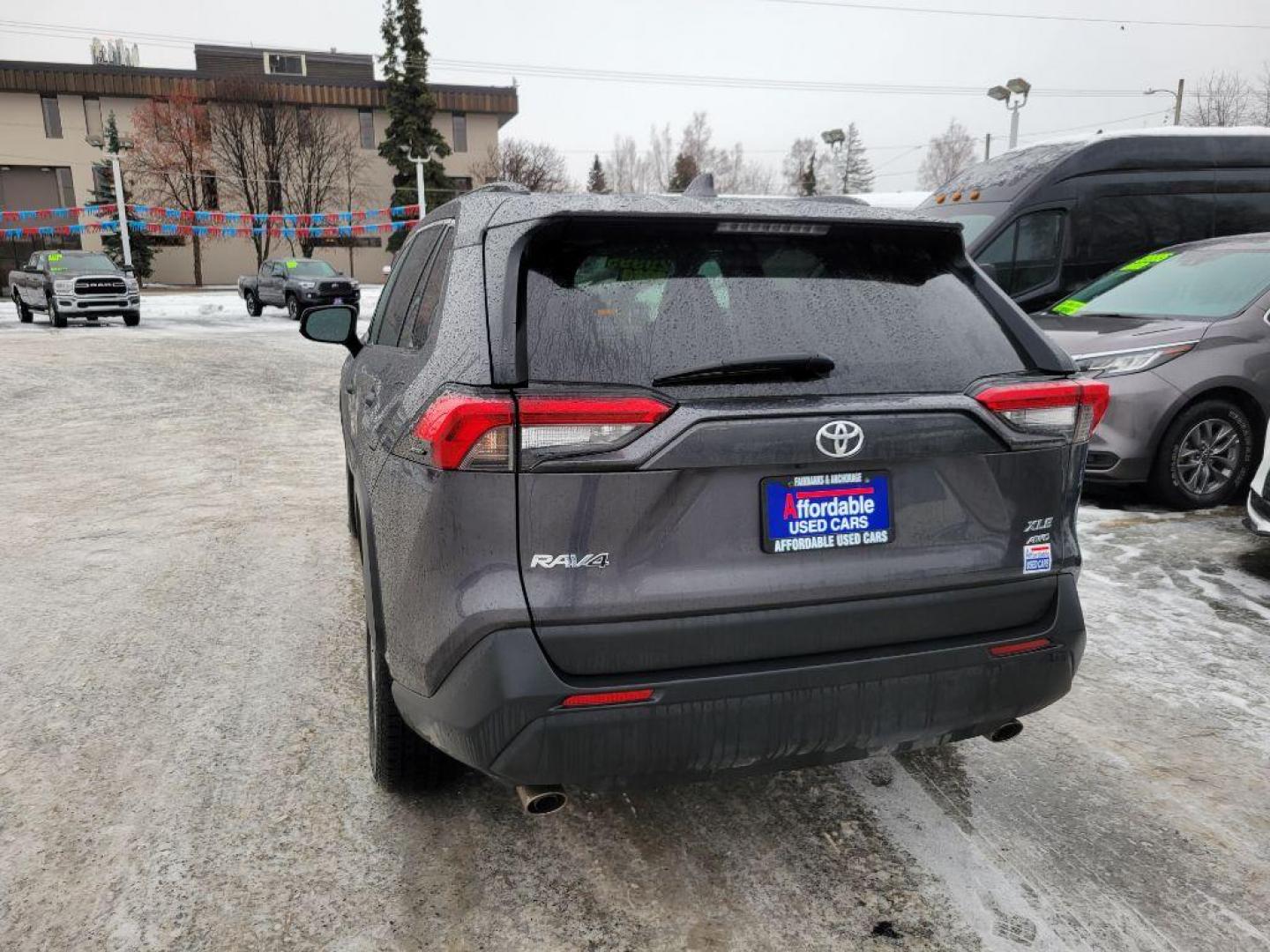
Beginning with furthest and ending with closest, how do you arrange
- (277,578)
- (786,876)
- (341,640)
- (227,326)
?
(227,326) → (277,578) → (341,640) → (786,876)

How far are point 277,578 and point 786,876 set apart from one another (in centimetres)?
350

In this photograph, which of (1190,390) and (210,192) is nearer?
(1190,390)

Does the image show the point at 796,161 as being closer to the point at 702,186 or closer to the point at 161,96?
the point at 161,96

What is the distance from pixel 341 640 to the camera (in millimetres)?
4180

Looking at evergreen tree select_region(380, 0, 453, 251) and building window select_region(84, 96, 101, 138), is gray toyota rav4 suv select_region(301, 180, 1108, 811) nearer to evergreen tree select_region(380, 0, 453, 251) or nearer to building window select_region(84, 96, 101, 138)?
evergreen tree select_region(380, 0, 453, 251)

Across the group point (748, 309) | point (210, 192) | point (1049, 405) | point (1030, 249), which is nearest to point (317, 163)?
point (210, 192)

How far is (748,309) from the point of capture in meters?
2.26

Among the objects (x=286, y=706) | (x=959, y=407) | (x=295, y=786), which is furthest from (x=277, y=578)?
(x=959, y=407)

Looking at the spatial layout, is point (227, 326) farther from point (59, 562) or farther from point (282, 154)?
point (282, 154)

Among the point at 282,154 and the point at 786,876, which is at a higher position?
the point at 282,154

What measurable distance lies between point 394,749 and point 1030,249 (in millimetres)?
9352

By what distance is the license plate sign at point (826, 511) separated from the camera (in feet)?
7.02

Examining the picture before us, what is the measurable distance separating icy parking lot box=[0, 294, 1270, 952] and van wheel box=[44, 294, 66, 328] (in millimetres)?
19830

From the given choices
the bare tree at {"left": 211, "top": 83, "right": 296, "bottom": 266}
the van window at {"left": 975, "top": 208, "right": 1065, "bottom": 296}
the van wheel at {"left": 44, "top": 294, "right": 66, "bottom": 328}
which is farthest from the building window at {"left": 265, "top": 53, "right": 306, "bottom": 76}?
the van window at {"left": 975, "top": 208, "right": 1065, "bottom": 296}
